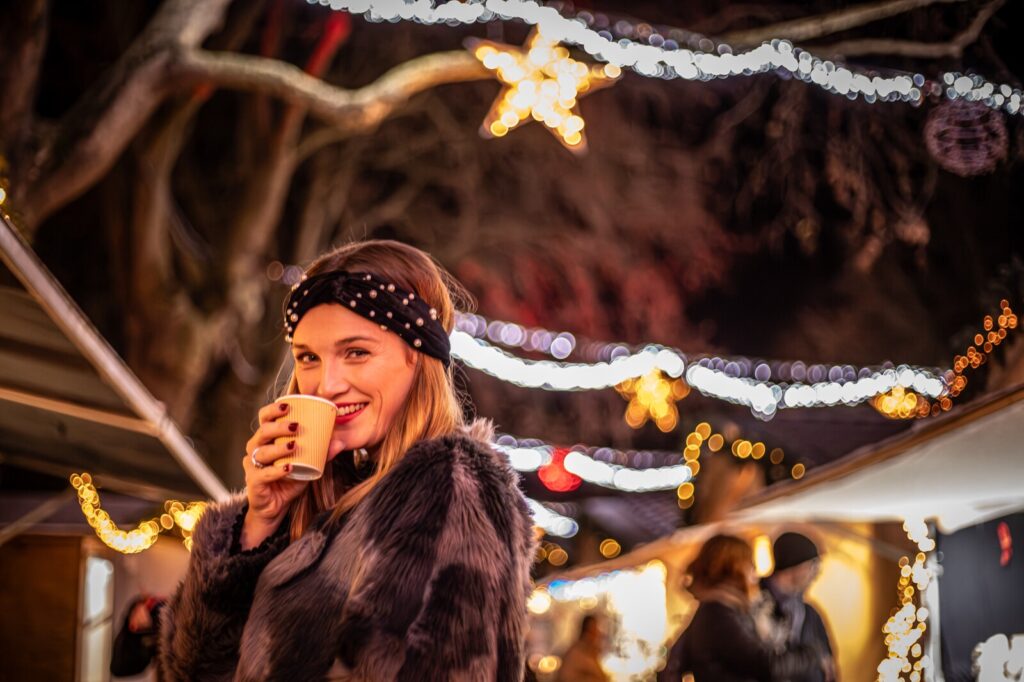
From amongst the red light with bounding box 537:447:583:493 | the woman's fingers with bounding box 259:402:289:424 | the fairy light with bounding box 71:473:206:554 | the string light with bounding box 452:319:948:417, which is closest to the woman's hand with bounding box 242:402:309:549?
the woman's fingers with bounding box 259:402:289:424

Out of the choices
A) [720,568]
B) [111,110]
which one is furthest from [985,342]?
[111,110]

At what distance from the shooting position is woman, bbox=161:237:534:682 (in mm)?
1982

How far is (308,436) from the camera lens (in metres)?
2.19

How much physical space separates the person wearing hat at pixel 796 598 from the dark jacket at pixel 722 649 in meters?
0.41

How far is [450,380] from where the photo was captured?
2.58 meters

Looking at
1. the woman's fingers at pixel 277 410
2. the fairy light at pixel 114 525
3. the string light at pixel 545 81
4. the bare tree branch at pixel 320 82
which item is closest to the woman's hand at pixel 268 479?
the woman's fingers at pixel 277 410

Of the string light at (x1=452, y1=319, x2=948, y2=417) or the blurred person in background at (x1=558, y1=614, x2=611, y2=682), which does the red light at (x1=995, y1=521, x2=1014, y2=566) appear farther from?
the string light at (x1=452, y1=319, x2=948, y2=417)

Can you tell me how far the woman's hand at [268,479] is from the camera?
7.22 feet

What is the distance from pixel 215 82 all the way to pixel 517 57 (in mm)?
2125

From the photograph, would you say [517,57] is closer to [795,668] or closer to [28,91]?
[28,91]

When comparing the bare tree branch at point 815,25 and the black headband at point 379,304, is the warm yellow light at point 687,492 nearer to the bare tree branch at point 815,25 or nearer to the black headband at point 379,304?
the bare tree branch at point 815,25

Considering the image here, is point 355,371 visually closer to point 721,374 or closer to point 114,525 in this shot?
point 114,525

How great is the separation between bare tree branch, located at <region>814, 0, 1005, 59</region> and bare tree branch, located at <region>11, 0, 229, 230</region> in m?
4.35

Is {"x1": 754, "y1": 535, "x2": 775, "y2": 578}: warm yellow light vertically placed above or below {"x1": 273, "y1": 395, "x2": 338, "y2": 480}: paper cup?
above
